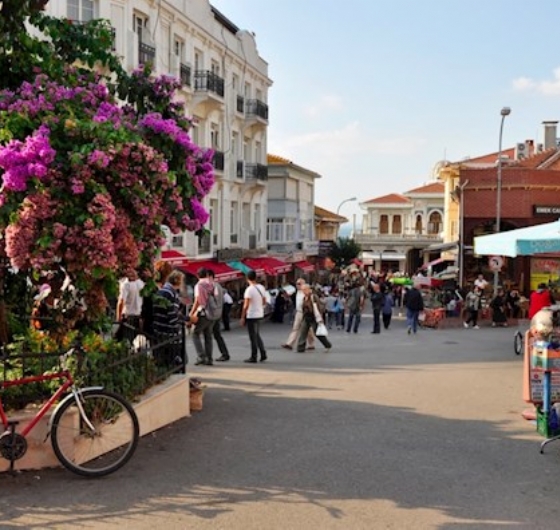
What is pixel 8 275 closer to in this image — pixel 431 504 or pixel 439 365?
pixel 431 504

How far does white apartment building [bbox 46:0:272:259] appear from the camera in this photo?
26125mm

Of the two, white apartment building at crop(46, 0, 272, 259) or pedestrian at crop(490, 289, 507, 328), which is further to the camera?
pedestrian at crop(490, 289, 507, 328)

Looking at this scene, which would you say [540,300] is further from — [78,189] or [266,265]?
[266,265]

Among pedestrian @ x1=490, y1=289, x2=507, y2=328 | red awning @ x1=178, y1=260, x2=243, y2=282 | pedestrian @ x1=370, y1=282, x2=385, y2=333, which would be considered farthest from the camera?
red awning @ x1=178, y1=260, x2=243, y2=282

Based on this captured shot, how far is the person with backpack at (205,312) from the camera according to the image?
1284 centimetres

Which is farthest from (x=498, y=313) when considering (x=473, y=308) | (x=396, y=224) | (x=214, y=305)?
(x=396, y=224)

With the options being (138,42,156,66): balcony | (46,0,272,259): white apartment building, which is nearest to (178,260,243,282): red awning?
(46,0,272,259): white apartment building

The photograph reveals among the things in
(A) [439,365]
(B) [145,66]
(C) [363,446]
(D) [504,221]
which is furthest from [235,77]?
(C) [363,446]

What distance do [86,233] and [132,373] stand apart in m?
1.79

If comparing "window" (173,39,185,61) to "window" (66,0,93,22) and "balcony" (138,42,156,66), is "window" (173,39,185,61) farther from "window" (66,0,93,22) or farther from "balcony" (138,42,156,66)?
"window" (66,0,93,22)

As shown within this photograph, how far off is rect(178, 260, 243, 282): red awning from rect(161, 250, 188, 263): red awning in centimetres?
30

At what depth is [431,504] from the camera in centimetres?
559

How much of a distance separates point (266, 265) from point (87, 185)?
31395 mm

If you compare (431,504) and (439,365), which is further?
(439,365)
